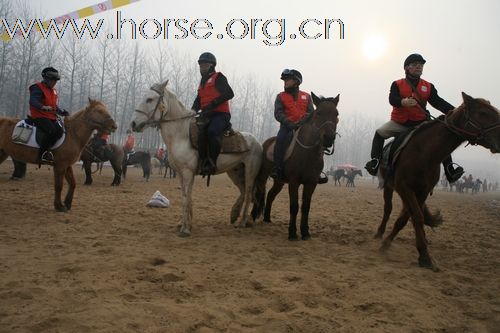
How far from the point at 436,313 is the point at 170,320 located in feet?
8.15

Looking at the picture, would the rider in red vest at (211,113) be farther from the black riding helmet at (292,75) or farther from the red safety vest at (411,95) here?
the red safety vest at (411,95)

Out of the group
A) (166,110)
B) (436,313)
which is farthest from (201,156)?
(436,313)

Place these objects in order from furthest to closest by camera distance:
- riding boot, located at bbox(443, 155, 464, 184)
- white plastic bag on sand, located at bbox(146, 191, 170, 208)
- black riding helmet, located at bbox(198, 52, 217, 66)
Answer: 1. white plastic bag on sand, located at bbox(146, 191, 170, 208)
2. black riding helmet, located at bbox(198, 52, 217, 66)
3. riding boot, located at bbox(443, 155, 464, 184)

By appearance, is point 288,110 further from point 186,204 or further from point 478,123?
point 478,123

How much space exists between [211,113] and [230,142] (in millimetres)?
661

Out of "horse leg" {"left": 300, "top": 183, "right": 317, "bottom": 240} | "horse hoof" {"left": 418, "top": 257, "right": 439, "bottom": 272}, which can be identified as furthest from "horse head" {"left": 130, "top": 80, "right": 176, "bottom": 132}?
"horse hoof" {"left": 418, "top": 257, "right": 439, "bottom": 272}

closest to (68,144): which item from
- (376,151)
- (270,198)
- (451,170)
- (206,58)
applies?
(206,58)

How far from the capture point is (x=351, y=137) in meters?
91.8

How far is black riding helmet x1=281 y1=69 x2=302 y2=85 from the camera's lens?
6.65m

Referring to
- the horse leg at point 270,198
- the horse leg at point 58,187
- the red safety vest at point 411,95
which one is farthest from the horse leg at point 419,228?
the horse leg at point 58,187

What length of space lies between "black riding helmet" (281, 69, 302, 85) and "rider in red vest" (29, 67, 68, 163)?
4.91m

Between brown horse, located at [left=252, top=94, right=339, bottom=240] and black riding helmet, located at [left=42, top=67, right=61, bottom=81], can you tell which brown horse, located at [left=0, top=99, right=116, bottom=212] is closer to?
black riding helmet, located at [left=42, top=67, right=61, bottom=81]

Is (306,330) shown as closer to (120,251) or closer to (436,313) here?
(436,313)

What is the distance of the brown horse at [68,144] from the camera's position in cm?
742
